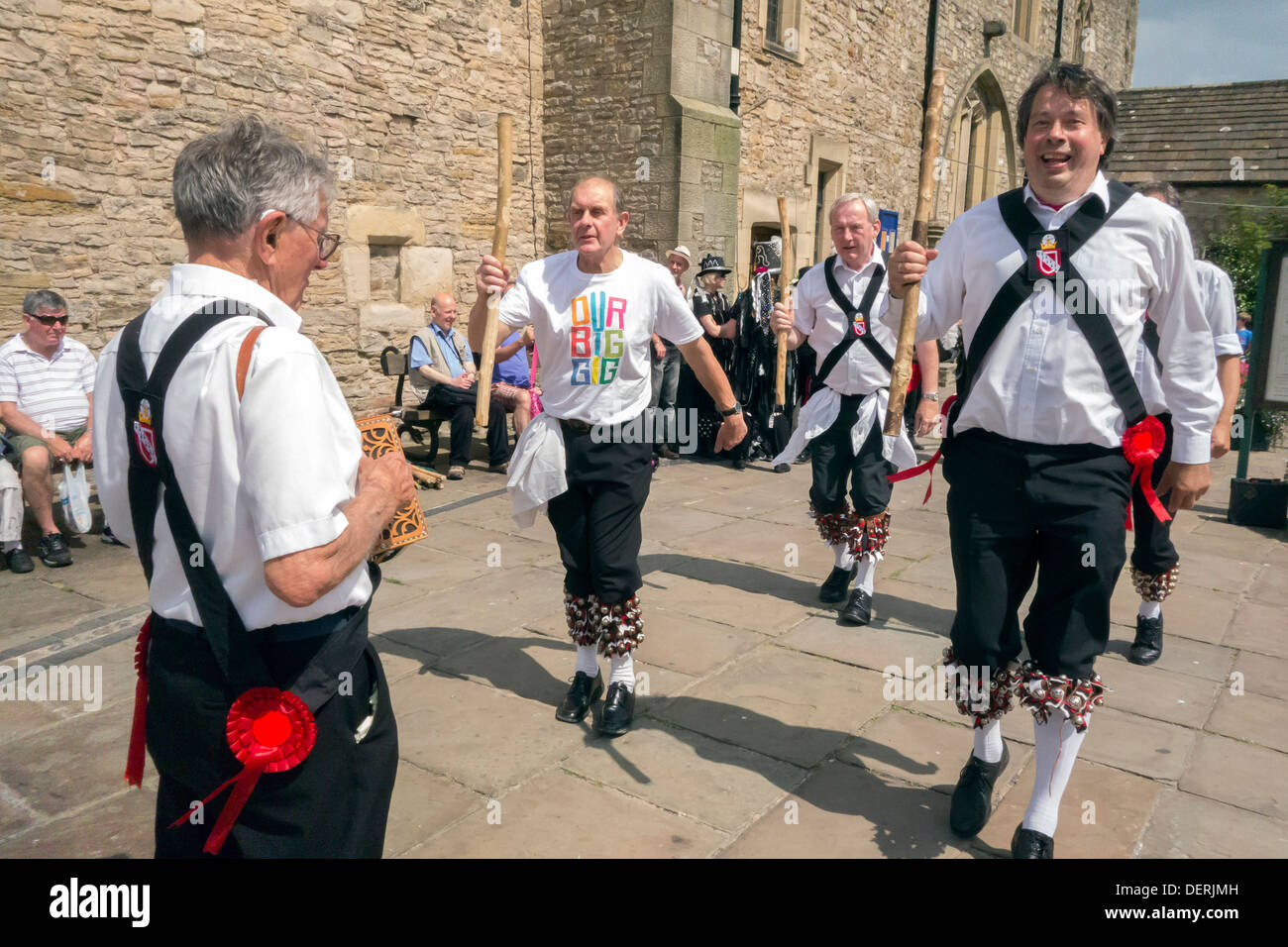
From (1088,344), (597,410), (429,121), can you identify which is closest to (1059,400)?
(1088,344)

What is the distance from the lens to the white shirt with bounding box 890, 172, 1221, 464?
261cm

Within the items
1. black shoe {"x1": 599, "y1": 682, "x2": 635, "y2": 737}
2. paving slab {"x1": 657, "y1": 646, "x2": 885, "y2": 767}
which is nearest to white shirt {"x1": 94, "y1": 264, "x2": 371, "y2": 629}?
black shoe {"x1": 599, "y1": 682, "x2": 635, "y2": 737}

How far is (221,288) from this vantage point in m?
1.63

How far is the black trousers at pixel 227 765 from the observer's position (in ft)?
5.53

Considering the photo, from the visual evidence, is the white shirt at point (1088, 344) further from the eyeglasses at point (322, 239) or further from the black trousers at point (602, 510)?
the eyeglasses at point (322, 239)

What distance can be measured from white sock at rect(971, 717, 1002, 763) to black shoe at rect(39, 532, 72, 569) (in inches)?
208

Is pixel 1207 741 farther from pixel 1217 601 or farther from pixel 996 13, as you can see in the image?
pixel 996 13

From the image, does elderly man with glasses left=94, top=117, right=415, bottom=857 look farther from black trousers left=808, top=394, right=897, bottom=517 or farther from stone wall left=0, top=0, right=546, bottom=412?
stone wall left=0, top=0, right=546, bottom=412

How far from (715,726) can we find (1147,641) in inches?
90.3

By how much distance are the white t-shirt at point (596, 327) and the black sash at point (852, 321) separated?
157cm

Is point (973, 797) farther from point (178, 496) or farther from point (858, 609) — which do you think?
point (178, 496)

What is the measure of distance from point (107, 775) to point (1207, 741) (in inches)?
158

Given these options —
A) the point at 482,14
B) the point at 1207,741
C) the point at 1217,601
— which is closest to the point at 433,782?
the point at 1207,741

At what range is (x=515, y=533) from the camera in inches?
260
